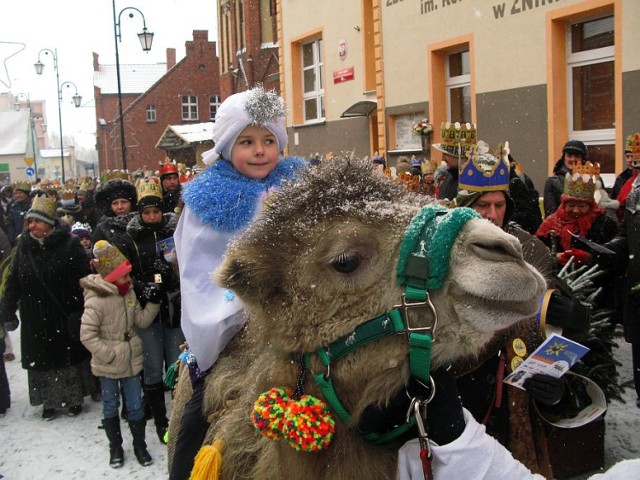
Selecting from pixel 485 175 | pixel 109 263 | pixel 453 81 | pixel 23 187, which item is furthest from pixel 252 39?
pixel 485 175

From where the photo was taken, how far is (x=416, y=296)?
5.30ft

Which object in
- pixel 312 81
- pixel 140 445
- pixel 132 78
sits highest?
pixel 132 78

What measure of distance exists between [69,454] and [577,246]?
16.1ft

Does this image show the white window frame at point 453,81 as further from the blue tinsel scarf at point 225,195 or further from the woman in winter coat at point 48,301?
the blue tinsel scarf at point 225,195

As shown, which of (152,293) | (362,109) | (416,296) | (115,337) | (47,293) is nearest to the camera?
(416,296)

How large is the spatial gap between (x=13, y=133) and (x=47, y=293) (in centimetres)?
6433

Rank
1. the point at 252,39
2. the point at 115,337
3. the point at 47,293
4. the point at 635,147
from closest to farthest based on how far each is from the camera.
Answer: the point at 115,337
the point at 635,147
the point at 47,293
the point at 252,39

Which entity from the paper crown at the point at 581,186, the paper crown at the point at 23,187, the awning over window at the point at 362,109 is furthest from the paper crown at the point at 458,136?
the paper crown at the point at 23,187

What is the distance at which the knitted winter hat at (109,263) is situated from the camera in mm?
5656

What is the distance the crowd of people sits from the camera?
98.3 inches

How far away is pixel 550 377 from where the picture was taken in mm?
2377

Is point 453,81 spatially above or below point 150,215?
above

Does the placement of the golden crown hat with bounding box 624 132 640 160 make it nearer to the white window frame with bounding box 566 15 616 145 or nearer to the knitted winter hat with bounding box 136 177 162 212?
the white window frame with bounding box 566 15 616 145

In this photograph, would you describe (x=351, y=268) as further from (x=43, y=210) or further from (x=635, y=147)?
(x=43, y=210)
